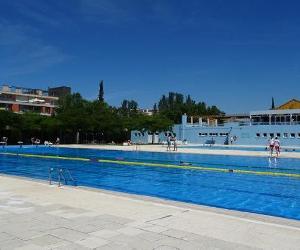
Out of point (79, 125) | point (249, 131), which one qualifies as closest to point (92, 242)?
point (79, 125)

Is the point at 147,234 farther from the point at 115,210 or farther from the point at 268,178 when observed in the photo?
the point at 268,178

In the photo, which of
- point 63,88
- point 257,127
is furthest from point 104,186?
point 63,88

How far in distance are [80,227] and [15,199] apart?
11.2 ft

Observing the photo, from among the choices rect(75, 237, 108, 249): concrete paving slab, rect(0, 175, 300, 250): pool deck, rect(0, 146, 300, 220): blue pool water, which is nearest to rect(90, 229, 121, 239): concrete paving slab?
rect(0, 175, 300, 250): pool deck

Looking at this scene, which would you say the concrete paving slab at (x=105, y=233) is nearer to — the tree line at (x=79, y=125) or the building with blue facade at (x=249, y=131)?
the tree line at (x=79, y=125)

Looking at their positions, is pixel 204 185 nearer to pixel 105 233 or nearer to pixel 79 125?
pixel 105 233

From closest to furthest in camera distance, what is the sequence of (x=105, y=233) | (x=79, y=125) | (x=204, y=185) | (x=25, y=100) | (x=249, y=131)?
(x=105, y=233) → (x=204, y=185) → (x=79, y=125) → (x=249, y=131) → (x=25, y=100)

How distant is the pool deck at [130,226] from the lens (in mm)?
5578

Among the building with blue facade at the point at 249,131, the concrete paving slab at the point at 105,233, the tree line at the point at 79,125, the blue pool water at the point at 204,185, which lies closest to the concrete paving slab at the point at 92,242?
the concrete paving slab at the point at 105,233

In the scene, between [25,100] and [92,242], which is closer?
[92,242]

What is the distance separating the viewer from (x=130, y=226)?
21.6ft

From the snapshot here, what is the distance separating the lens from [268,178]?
16.2m

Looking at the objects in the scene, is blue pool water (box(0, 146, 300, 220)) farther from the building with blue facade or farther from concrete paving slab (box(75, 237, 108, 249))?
the building with blue facade

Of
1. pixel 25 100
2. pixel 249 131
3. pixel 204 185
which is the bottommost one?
pixel 204 185
